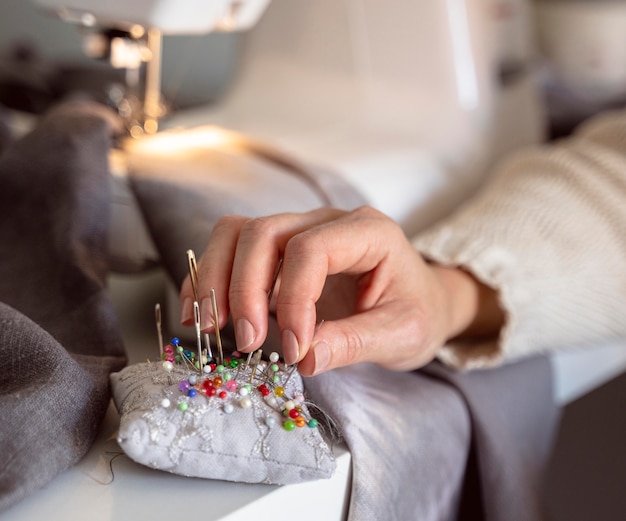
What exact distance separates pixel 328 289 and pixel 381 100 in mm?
496

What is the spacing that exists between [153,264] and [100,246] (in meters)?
0.10

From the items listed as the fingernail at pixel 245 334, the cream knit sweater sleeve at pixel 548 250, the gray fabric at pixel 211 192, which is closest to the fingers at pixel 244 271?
the fingernail at pixel 245 334

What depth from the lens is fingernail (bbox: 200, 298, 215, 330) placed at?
511mm

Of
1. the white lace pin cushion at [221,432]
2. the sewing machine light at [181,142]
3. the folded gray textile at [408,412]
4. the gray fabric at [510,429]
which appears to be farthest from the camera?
the sewing machine light at [181,142]

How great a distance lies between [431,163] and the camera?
3.14ft

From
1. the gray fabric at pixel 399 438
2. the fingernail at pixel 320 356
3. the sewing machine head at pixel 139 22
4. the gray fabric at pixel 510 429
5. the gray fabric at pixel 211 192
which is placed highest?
the sewing machine head at pixel 139 22

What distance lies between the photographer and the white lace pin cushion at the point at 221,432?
0.45 metres

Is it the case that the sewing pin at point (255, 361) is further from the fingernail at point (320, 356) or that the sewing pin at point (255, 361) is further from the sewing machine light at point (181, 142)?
the sewing machine light at point (181, 142)

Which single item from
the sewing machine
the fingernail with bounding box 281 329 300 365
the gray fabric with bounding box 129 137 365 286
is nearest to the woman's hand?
the fingernail with bounding box 281 329 300 365

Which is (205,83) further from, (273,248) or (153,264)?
(273,248)

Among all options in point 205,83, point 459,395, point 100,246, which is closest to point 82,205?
point 100,246

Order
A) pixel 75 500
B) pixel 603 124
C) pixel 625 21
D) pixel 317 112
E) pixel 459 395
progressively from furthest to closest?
pixel 625 21
pixel 317 112
pixel 603 124
pixel 459 395
pixel 75 500

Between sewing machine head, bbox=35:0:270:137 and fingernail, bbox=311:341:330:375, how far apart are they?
1.30 feet

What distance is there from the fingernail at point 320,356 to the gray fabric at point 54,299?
0.14 metres
